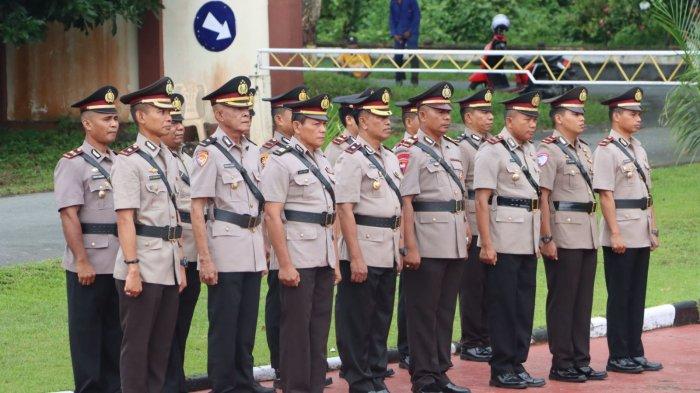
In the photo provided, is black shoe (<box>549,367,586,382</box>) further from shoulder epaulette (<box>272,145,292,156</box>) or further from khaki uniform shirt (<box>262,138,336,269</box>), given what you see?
shoulder epaulette (<box>272,145,292,156</box>)

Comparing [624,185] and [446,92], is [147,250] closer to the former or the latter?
[446,92]

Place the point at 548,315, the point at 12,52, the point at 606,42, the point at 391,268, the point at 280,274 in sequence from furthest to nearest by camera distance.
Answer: the point at 606,42
the point at 12,52
the point at 548,315
the point at 391,268
the point at 280,274

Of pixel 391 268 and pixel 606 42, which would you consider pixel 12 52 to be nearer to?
pixel 391 268

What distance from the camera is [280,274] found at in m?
8.16

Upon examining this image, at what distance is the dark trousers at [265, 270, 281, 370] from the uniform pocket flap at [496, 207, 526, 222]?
5.12ft

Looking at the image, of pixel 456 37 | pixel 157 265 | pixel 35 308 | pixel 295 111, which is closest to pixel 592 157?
pixel 295 111

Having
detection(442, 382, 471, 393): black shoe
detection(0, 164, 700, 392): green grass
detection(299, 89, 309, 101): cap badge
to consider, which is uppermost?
detection(299, 89, 309, 101): cap badge

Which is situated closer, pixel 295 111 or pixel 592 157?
pixel 295 111

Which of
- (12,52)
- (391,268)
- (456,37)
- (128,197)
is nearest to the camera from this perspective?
(128,197)

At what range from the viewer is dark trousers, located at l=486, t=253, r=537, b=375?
30.2ft

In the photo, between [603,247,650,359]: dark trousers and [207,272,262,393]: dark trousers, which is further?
[603,247,650,359]: dark trousers

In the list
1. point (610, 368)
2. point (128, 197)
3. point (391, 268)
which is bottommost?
point (610, 368)

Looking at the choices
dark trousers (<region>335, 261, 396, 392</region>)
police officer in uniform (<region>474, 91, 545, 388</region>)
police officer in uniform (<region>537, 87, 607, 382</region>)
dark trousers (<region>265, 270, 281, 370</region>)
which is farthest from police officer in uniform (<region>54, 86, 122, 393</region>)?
police officer in uniform (<region>537, 87, 607, 382</region>)

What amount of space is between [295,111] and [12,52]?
1132 cm
